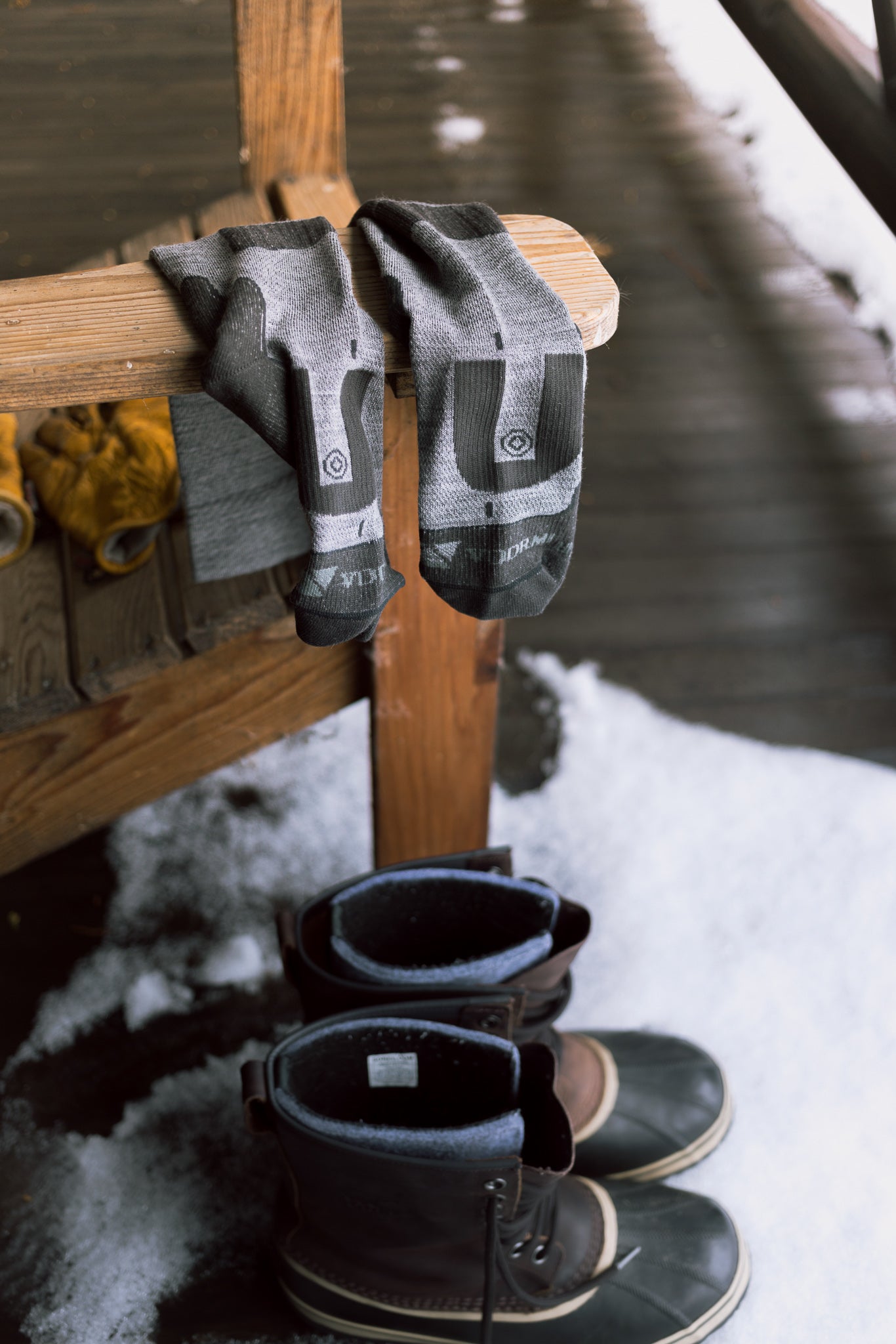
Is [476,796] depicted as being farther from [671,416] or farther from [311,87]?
[671,416]

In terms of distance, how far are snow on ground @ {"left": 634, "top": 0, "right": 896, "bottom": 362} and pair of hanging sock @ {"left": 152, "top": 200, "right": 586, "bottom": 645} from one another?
159 cm

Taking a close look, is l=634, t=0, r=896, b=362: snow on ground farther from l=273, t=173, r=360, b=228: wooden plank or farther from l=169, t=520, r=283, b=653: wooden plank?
l=169, t=520, r=283, b=653: wooden plank

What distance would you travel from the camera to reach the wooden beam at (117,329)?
2.33ft

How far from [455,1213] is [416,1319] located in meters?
0.18

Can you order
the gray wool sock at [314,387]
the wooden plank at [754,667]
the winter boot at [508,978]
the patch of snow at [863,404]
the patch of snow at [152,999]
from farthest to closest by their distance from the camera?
1. the patch of snow at [863,404]
2. the wooden plank at [754,667]
3. the patch of snow at [152,999]
4. the winter boot at [508,978]
5. the gray wool sock at [314,387]

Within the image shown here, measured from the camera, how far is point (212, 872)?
1501 millimetres

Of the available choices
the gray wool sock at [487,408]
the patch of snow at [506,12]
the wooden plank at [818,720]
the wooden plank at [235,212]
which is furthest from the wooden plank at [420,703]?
the patch of snow at [506,12]

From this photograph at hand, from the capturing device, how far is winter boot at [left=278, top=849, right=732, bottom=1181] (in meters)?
1.01

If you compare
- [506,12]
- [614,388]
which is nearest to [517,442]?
[614,388]

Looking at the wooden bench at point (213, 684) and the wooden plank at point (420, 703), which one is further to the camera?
the wooden bench at point (213, 684)

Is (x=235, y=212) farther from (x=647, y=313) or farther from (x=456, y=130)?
(x=456, y=130)

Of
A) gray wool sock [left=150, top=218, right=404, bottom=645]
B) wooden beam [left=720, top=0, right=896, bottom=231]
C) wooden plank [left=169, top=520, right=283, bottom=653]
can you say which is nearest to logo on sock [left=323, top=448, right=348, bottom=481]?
gray wool sock [left=150, top=218, right=404, bottom=645]

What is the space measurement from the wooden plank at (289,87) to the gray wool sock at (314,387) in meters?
0.76

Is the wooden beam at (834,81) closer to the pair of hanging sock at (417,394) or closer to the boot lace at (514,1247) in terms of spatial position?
the pair of hanging sock at (417,394)
